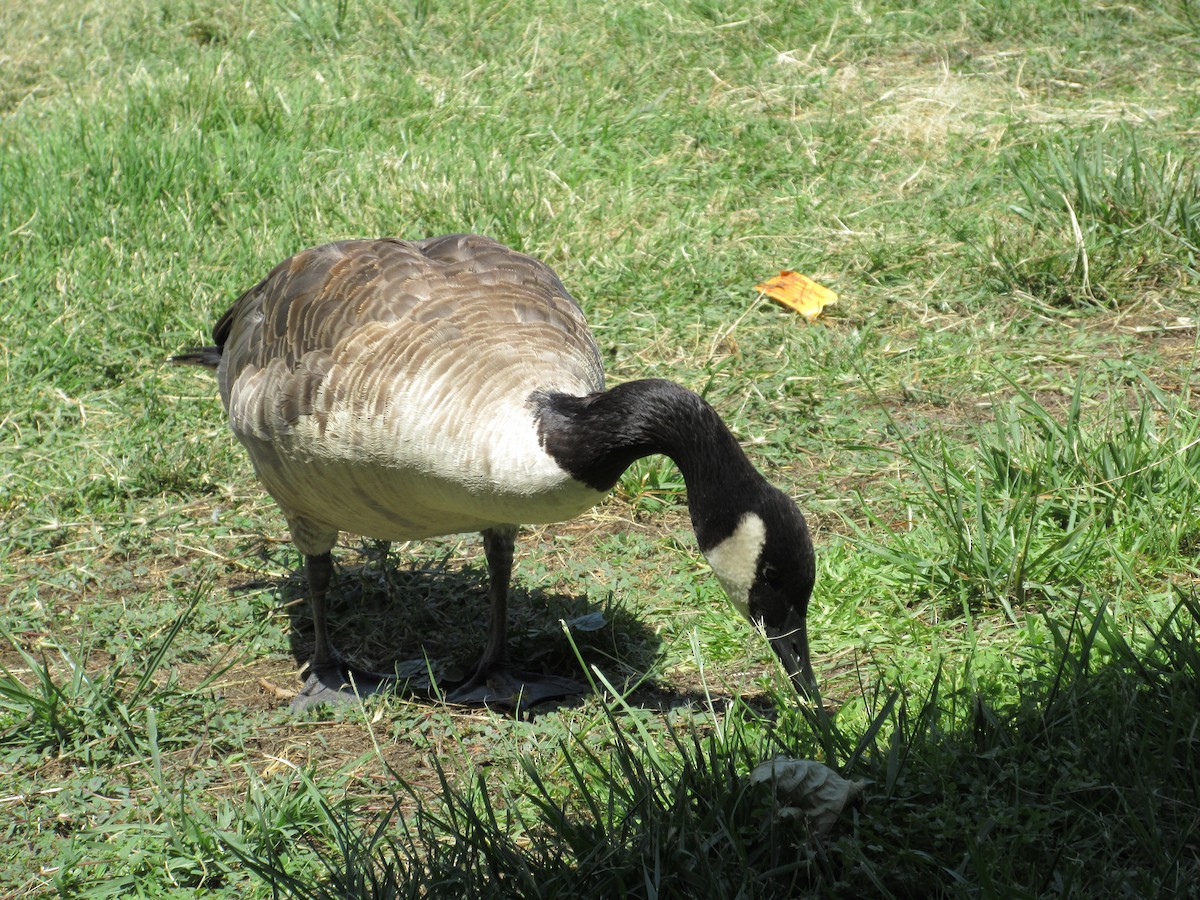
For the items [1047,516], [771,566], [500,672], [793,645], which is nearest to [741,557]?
[771,566]

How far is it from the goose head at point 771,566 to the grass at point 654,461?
0.46ft

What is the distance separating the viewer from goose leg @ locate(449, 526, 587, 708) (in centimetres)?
414

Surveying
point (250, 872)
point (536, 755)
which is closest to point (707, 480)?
point (536, 755)

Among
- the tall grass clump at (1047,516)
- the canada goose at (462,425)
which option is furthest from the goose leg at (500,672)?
the tall grass clump at (1047,516)

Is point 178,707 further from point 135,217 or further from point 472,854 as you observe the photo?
point 135,217

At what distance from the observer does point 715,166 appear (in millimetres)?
7371

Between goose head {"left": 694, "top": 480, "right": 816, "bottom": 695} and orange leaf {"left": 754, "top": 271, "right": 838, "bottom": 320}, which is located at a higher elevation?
goose head {"left": 694, "top": 480, "right": 816, "bottom": 695}

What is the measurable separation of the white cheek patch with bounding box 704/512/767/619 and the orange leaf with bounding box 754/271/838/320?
108 inches

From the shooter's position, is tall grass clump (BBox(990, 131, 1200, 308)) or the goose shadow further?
tall grass clump (BBox(990, 131, 1200, 308))

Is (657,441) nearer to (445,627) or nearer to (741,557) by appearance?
(741,557)

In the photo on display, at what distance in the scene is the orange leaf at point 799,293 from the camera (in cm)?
609

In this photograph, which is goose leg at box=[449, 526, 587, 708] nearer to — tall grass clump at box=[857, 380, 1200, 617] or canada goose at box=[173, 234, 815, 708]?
canada goose at box=[173, 234, 815, 708]

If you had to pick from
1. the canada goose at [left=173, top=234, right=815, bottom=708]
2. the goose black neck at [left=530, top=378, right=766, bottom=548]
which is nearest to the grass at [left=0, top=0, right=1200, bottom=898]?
the canada goose at [left=173, top=234, right=815, bottom=708]

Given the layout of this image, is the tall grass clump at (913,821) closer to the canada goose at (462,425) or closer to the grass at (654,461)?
the grass at (654,461)
